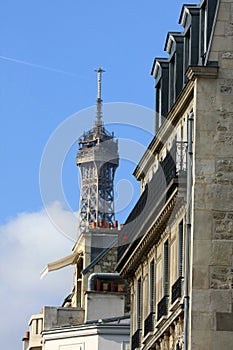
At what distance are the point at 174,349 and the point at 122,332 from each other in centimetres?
1877

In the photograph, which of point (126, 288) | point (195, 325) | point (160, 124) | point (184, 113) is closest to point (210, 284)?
point (195, 325)

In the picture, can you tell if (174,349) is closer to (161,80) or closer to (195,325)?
(195,325)

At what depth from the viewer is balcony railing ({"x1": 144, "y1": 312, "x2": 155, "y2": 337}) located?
165 feet

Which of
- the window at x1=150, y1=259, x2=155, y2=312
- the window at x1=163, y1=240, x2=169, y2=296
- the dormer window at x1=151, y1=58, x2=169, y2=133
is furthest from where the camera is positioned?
the dormer window at x1=151, y1=58, x2=169, y2=133

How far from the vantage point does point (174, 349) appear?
46938mm

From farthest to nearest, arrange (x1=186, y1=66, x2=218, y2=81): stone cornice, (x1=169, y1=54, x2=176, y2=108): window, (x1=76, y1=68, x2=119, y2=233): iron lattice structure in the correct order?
1. (x1=76, y1=68, x2=119, y2=233): iron lattice structure
2. (x1=169, y1=54, x2=176, y2=108): window
3. (x1=186, y1=66, x2=218, y2=81): stone cornice

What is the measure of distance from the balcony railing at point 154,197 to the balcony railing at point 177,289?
236 cm

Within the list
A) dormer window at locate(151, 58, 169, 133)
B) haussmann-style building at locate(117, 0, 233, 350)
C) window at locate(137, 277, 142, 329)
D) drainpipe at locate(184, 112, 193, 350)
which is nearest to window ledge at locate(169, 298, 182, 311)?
haussmann-style building at locate(117, 0, 233, 350)

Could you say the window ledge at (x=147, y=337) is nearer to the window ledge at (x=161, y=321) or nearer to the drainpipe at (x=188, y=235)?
the window ledge at (x=161, y=321)

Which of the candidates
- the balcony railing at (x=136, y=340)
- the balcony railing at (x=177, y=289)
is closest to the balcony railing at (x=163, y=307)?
the balcony railing at (x=177, y=289)

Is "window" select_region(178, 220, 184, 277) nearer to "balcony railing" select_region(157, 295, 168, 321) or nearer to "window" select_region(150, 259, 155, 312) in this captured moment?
"balcony railing" select_region(157, 295, 168, 321)

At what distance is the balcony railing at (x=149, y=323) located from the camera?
165ft

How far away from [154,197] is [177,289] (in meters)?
3.86

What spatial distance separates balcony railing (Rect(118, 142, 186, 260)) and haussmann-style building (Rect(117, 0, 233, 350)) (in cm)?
4
